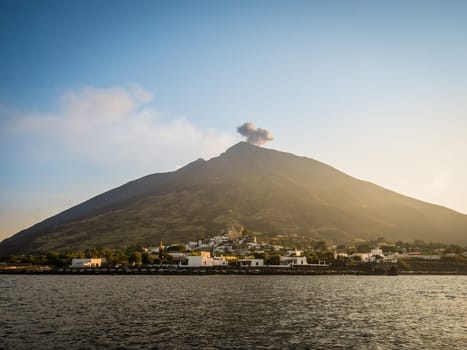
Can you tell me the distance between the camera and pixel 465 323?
39812mm

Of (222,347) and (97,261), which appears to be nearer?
(222,347)

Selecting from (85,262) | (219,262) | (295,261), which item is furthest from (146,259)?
(295,261)

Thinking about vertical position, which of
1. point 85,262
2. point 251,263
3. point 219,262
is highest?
point 85,262

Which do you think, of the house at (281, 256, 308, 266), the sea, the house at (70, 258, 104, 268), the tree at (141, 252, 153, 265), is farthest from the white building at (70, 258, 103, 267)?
the sea

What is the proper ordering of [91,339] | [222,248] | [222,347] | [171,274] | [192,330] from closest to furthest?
1. [222,347]
2. [91,339]
3. [192,330]
4. [171,274]
5. [222,248]

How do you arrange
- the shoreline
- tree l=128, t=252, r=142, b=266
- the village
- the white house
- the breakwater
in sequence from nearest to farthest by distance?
the shoreline, the breakwater, the village, the white house, tree l=128, t=252, r=142, b=266

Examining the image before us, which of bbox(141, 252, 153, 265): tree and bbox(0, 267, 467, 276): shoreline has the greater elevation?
bbox(141, 252, 153, 265): tree

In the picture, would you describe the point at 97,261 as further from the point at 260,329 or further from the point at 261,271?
the point at 260,329

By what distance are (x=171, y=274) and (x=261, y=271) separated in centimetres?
2507

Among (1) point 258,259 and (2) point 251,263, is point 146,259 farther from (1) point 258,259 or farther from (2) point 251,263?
(1) point 258,259

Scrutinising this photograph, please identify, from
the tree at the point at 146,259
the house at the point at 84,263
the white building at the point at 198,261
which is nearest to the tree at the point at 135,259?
the tree at the point at 146,259

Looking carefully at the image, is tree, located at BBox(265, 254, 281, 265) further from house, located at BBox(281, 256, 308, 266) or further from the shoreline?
the shoreline

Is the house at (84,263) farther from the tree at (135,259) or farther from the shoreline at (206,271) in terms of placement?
the tree at (135,259)

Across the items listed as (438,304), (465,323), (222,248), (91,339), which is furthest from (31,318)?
(222,248)
